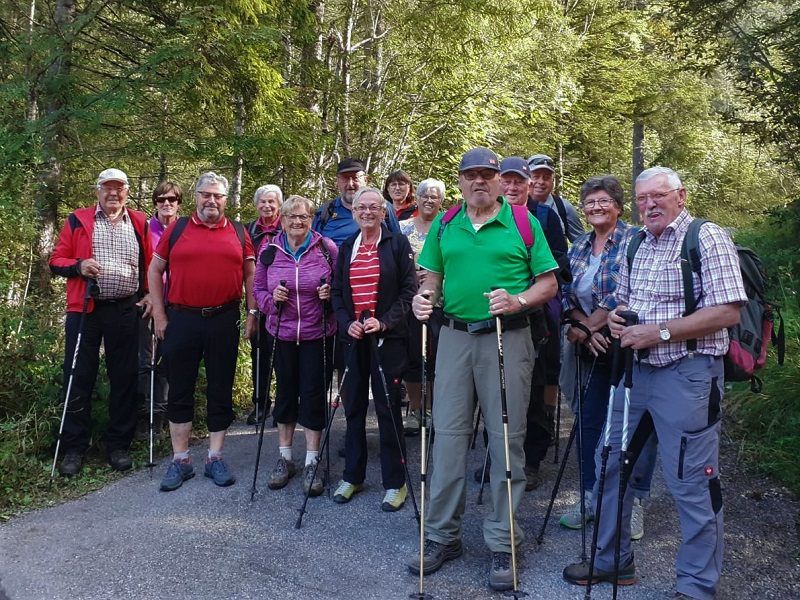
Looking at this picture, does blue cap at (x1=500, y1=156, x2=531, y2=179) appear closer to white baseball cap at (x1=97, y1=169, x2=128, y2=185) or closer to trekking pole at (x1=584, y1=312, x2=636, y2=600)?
trekking pole at (x1=584, y1=312, x2=636, y2=600)

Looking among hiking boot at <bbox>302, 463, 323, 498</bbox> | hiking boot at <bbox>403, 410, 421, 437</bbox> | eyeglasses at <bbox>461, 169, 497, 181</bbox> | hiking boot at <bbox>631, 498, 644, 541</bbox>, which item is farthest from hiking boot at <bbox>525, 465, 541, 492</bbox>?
eyeglasses at <bbox>461, 169, 497, 181</bbox>

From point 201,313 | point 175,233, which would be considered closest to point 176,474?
point 201,313

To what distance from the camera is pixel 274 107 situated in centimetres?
812

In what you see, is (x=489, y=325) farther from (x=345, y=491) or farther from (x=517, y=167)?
(x=345, y=491)

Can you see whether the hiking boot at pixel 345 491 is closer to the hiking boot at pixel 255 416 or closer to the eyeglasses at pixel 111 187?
the hiking boot at pixel 255 416

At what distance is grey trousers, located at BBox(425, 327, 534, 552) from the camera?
3.92 m

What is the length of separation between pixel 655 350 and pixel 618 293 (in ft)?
1.78

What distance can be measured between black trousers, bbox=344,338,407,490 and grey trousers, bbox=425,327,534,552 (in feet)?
2.83

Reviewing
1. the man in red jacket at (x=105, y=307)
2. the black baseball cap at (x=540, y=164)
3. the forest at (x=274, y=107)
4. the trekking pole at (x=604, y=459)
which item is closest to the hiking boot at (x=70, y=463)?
the man in red jacket at (x=105, y=307)

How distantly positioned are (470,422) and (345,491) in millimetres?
1517

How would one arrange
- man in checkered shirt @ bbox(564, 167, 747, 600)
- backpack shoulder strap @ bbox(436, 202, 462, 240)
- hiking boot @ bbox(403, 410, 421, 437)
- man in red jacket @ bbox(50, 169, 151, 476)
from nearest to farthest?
man in checkered shirt @ bbox(564, 167, 747, 600) → backpack shoulder strap @ bbox(436, 202, 462, 240) → man in red jacket @ bbox(50, 169, 151, 476) → hiking boot @ bbox(403, 410, 421, 437)

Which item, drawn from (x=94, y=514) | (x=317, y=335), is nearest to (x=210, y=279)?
(x=317, y=335)

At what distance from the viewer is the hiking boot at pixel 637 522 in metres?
4.38

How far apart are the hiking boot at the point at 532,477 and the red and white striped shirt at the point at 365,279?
6.01ft
